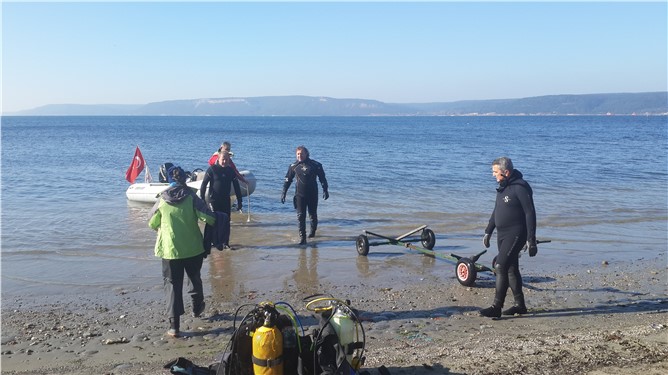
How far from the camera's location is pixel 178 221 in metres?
6.40

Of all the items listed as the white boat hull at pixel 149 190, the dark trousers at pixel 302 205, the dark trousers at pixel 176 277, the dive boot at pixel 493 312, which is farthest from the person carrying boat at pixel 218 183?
the white boat hull at pixel 149 190

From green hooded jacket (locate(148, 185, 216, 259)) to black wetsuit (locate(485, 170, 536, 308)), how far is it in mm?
3224

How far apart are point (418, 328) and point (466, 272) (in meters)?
1.92

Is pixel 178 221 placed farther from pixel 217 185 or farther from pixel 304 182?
pixel 304 182

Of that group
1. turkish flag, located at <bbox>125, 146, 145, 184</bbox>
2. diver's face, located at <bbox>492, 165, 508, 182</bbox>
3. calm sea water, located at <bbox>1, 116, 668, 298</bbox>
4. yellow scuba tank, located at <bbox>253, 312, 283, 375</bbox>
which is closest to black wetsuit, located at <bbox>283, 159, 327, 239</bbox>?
calm sea water, located at <bbox>1, 116, 668, 298</bbox>

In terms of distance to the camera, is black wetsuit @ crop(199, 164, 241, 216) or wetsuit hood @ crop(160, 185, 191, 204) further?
black wetsuit @ crop(199, 164, 241, 216)

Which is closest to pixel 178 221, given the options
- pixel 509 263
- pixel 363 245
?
pixel 509 263

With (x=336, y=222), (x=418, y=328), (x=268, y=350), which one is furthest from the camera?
(x=336, y=222)

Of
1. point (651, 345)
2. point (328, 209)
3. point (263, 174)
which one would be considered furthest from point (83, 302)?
point (263, 174)

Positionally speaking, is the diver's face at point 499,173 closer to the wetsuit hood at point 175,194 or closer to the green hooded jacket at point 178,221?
the green hooded jacket at point 178,221

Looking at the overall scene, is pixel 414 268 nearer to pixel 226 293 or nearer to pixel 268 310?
pixel 226 293

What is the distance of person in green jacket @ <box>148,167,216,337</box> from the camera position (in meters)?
6.38

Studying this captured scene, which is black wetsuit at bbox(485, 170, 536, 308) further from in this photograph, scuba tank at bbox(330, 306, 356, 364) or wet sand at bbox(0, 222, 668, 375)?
scuba tank at bbox(330, 306, 356, 364)

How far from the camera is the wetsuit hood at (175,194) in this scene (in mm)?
6375
